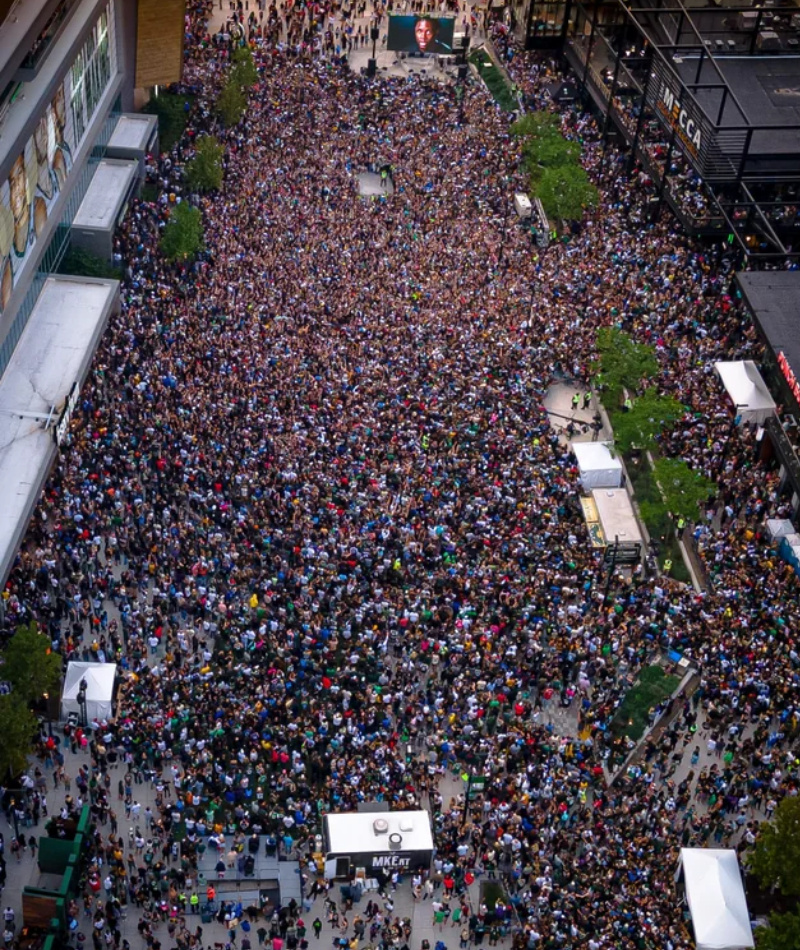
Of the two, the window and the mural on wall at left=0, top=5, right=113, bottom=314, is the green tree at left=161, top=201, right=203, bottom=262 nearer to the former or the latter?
the mural on wall at left=0, top=5, right=113, bottom=314

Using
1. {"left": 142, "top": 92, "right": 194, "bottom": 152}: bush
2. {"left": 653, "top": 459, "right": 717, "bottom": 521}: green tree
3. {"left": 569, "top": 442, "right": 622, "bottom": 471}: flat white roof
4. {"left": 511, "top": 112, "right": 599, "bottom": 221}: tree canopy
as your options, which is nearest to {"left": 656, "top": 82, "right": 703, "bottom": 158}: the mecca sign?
{"left": 511, "top": 112, "right": 599, "bottom": 221}: tree canopy

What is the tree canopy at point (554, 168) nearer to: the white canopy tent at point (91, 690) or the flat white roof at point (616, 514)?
the flat white roof at point (616, 514)

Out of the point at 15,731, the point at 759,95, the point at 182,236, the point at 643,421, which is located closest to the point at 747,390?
the point at 643,421

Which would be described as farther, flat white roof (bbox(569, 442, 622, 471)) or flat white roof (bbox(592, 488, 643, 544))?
flat white roof (bbox(569, 442, 622, 471))

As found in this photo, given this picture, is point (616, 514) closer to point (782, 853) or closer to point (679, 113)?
point (782, 853)

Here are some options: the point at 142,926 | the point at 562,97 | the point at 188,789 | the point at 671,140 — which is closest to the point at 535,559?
the point at 188,789

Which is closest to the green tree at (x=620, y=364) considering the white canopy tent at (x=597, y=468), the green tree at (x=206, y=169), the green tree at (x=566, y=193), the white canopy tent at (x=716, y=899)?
the white canopy tent at (x=597, y=468)
